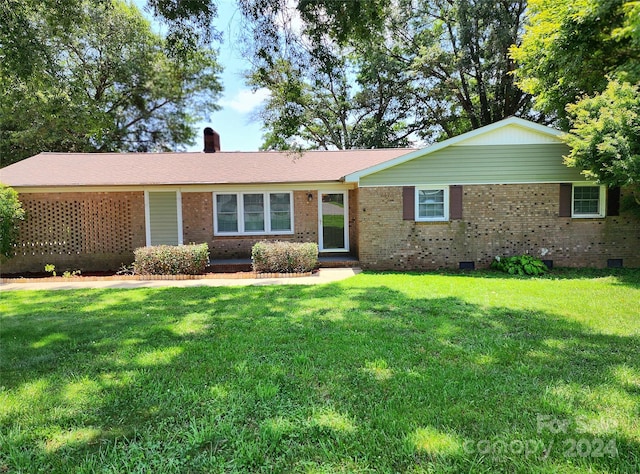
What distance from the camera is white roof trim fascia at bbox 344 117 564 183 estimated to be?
10359mm

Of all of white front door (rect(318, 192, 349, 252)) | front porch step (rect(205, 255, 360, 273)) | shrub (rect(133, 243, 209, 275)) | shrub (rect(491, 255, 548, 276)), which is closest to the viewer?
shrub (rect(491, 255, 548, 276))

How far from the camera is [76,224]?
38.7ft

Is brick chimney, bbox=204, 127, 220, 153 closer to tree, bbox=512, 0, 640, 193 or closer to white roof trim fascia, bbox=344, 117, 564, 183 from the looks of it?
white roof trim fascia, bbox=344, 117, 564, 183

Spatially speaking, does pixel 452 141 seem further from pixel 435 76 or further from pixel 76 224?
pixel 435 76

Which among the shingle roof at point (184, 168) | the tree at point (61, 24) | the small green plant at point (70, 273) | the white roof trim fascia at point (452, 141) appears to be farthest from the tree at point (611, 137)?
the small green plant at point (70, 273)

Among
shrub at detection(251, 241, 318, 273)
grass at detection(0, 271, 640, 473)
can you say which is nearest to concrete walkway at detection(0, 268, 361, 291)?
shrub at detection(251, 241, 318, 273)

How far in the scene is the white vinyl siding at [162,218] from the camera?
1211 centimetres

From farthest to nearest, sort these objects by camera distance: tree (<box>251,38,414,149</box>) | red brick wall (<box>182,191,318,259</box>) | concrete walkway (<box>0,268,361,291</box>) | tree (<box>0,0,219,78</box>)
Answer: tree (<box>251,38,414,149</box>) < red brick wall (<box>182,191,318,259</box>) < concrete walkway (<box>0,268,361,291</box>) < tree (<box>0,0,219,78</box>)

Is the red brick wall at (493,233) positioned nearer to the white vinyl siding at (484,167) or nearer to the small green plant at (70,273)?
the white vinyl siding at (484,167)

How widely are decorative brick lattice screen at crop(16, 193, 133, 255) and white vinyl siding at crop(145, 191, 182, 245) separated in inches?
26.5

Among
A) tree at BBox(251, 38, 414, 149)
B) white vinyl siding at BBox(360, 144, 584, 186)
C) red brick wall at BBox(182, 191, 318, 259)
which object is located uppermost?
tree at BBox(251, 38, 414, 149)

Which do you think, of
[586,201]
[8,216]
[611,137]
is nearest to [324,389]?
[611,137]

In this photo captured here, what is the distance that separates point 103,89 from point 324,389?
844 inches

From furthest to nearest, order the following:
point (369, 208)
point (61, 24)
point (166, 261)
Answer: point (369, 208)
point (166, 261)
point (61, 24)
